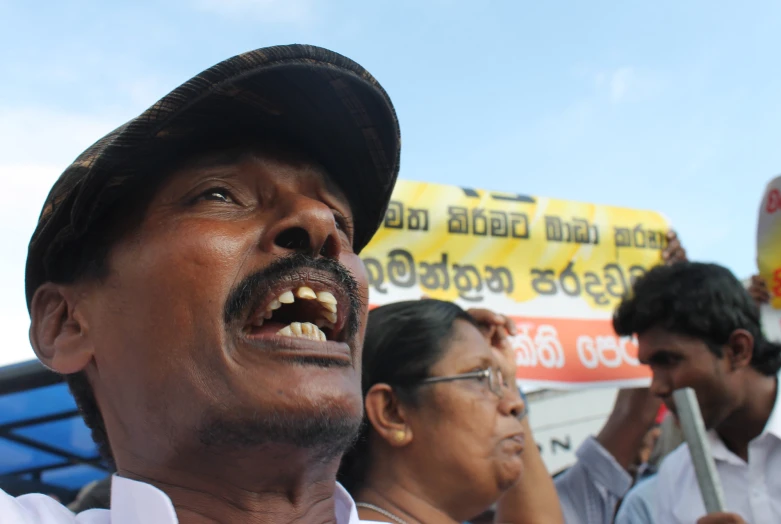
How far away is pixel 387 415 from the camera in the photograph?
2078 mm

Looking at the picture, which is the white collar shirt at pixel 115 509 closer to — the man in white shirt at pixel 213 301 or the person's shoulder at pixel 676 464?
the man in white shirt at pixel 213 301

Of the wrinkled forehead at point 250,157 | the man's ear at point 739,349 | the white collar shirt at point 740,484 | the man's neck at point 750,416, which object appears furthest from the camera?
the man's ear at point 739,349

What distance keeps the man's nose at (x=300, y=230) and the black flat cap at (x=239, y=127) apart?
0.20 metres

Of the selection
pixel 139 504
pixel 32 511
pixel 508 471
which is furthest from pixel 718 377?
pixel 32 511

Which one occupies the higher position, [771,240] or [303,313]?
[771,240]

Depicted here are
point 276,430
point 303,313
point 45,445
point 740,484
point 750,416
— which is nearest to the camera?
point 276,430

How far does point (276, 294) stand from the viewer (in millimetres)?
1264

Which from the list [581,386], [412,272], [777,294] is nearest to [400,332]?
[412,272]

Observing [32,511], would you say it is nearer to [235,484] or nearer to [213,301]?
[235,484]

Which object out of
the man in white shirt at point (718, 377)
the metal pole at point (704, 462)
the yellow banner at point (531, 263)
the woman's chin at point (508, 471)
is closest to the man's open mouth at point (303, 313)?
the woman's chin at point (508, 471)

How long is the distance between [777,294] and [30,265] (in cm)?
334

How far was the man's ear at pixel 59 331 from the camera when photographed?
137 cm

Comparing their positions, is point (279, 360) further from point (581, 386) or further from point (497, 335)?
point (581, 386)

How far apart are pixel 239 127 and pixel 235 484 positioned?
26.4 inches
